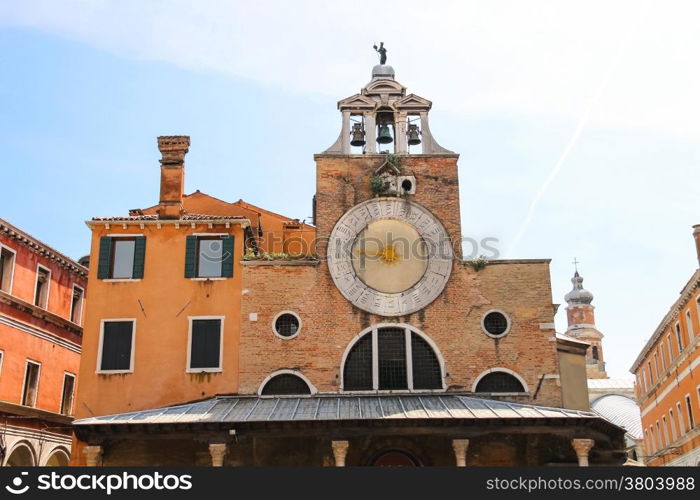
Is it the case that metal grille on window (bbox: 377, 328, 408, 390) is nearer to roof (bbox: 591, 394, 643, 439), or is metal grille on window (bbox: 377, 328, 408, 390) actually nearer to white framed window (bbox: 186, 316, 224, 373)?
white framed window (bbox: 186, 316, 224, 373)

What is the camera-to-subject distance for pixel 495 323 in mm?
23875

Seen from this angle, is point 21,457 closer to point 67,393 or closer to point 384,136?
point 67,393

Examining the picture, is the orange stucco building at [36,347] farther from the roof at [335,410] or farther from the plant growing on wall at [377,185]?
the plant growing on wall at [377,185]

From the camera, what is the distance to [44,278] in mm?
30328

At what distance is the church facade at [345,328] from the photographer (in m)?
22.2

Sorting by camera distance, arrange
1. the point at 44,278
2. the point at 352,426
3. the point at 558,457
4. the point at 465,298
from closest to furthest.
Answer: the point at 352,426
the point at 558,457
the point at 465,298
the point at 44,278

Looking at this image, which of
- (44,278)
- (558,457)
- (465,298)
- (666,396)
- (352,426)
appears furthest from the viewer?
(666,396)

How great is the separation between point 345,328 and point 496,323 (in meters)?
4.28

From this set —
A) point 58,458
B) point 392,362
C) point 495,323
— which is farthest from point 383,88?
point 58,458

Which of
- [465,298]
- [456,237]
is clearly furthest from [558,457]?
[456,237]

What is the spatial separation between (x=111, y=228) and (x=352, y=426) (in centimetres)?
979

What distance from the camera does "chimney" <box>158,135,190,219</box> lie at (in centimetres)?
2522

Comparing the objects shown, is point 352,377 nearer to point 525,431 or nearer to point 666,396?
point 525,431

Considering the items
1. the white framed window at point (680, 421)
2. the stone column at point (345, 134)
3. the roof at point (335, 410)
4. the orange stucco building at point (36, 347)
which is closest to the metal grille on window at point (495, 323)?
the roof at point (335, 410)
